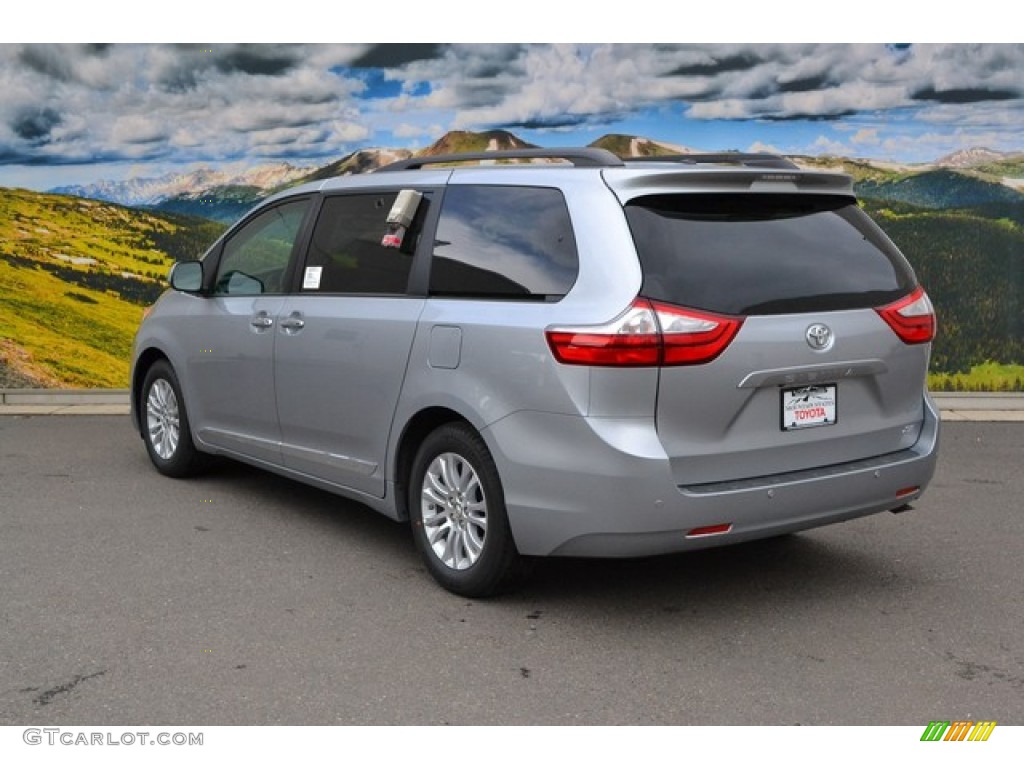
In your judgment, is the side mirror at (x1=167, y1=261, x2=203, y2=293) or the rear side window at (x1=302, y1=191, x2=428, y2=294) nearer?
the rear side window at (x1=302, y1=191, x2=428, y2=294)

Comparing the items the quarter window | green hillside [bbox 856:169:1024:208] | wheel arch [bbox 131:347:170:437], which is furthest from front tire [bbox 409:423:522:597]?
green hillside [bbox 856:169:1024:208]

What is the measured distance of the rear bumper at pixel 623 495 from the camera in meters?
4.36

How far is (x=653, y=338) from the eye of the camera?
170 inches

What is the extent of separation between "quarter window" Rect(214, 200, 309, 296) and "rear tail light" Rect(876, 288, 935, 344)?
2.99 metres

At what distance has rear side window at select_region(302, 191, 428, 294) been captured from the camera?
5.47 m

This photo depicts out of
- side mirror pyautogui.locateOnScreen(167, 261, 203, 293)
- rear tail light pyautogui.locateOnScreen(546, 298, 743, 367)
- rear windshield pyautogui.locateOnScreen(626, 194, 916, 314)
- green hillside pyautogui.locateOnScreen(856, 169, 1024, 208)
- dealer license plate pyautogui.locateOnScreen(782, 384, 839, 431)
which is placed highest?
rear windshield pyautogui.locateOnScreen(626, 194, 916, 314)

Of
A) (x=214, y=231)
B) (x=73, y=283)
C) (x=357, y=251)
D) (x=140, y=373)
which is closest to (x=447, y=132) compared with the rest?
(x=214, y=231)

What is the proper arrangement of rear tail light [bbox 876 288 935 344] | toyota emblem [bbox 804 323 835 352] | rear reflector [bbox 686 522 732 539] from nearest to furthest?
1. rear reflector [bbox 686 522 732 539]
2. toyota emblem [bbox 804 323 835 352]
3. rear tail light [bbox 876 288 935 344]

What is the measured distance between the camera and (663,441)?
4391mm

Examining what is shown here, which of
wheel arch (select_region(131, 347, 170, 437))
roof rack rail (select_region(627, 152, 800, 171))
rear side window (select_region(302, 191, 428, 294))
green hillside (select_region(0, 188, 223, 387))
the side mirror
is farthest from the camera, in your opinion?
green hillside (select_region(0, 188, 223, 387))

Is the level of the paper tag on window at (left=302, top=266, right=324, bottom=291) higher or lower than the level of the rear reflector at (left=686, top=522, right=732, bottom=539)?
higher

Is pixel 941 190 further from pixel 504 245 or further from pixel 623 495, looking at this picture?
pixel 623 495

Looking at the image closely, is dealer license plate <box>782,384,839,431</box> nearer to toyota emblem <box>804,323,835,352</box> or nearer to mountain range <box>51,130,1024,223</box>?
toyota emblem <box>804,323,835,352</box>
